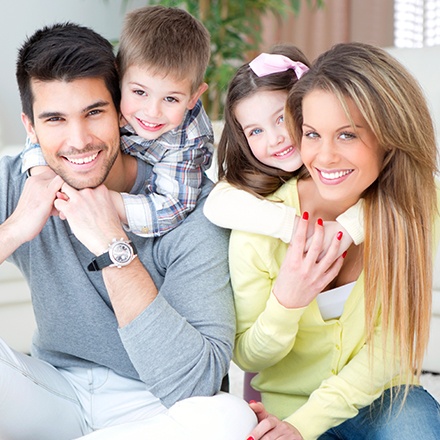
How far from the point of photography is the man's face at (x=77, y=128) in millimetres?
1553

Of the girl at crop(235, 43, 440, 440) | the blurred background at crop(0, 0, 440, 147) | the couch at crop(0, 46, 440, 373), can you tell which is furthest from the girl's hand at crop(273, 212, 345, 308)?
the blurred background at crop(0, 0, 440, 147)

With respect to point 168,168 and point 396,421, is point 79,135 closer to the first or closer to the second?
point 168,168

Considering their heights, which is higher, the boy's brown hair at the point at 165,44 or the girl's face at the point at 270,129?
the boy's brown hair at the point at 165,44

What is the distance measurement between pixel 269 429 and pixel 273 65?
698mm

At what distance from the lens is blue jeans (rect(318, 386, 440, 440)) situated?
60.1 inches

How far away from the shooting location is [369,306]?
1.50m

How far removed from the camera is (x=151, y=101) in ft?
5.20

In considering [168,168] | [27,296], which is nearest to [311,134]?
[168,168]

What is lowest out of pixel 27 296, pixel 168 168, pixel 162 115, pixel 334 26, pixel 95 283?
pixel 27 296

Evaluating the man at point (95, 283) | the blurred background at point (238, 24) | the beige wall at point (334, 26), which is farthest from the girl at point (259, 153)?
the beige wall at point (334, 26)

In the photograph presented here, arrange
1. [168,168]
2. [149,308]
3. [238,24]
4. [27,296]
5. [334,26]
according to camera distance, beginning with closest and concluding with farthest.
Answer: [149,308] → [168,168] → [27,296] → [238,24] → [334,26]

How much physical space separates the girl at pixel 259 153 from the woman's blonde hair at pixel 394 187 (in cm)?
6

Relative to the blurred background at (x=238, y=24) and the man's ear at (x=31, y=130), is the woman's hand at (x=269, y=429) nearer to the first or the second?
the man's ear at (x=31, y=130)

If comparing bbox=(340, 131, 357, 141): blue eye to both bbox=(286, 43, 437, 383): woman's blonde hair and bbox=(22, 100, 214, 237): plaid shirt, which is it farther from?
bbox=(22, 100, 214, 237): plaid shirt
